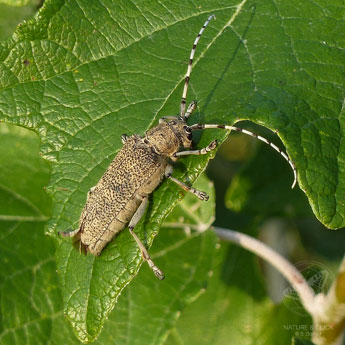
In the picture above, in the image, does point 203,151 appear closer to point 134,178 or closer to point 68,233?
point 134,178

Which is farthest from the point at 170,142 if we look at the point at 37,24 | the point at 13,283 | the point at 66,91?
the point at 13,283

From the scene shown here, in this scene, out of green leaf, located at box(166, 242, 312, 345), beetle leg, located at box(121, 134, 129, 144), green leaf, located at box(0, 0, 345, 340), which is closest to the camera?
green leaf, located at box(0, 0, 345, 340)

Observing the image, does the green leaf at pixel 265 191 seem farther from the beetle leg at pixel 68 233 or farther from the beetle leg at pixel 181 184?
the beetle leg at pixel 68 233

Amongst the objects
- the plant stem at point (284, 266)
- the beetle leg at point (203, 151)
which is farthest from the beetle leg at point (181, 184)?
the plant stem at point (284, 266)

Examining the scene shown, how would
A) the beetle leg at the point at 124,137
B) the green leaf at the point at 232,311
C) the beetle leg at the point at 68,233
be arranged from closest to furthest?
the beetle leg at the point at 68,233 < the beetle leg at the point at 124,137 < the green leaf at the point at 232,311

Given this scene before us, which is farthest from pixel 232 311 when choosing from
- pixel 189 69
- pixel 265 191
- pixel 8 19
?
pixel 8 19

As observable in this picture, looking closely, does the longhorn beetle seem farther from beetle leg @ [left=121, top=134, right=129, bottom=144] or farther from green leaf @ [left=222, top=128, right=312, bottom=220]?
green leaf @ [left=222, top=128, right=312, bottom=220]

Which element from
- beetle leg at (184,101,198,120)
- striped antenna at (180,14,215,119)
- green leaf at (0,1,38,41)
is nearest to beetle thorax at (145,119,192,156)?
beetle leg at (184,101,198,120)
